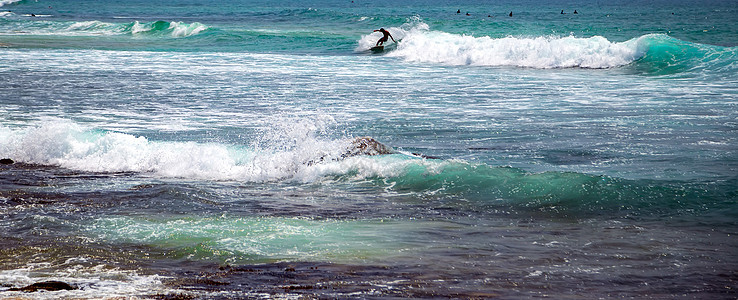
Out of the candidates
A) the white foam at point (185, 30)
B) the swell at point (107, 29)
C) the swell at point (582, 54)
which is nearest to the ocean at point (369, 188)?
the swell at point (582, 54)

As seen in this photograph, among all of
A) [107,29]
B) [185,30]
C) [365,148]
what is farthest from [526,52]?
[107,29]

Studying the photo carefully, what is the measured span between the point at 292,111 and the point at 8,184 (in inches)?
267

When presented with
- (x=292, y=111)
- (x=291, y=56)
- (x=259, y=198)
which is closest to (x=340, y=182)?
(x=259, y=198)

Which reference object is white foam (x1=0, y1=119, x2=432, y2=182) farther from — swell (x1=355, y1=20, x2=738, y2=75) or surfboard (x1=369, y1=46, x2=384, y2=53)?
surfboard (x1=369, y1=46, x2=384, y2=53)

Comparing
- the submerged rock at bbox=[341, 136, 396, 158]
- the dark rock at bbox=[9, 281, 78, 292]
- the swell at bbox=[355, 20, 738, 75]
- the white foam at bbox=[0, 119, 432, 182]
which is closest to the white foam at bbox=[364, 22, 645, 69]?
the swell at bbox=[355, 20, 738, 75]

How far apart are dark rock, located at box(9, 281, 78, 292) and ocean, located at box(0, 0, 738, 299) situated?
82mm

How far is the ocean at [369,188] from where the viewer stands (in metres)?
5.63

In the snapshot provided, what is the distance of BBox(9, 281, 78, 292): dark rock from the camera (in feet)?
16.7

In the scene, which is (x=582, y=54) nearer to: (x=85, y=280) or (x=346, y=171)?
(x=346, y=171)

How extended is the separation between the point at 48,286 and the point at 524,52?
23.9 metres

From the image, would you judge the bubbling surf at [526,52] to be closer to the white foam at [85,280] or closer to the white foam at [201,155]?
the white foam at [201,155]

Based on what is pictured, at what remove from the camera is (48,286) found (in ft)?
16.9

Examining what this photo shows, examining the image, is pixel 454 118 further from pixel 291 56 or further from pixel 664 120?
pixel 291 56

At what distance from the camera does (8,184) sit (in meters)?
8.88
